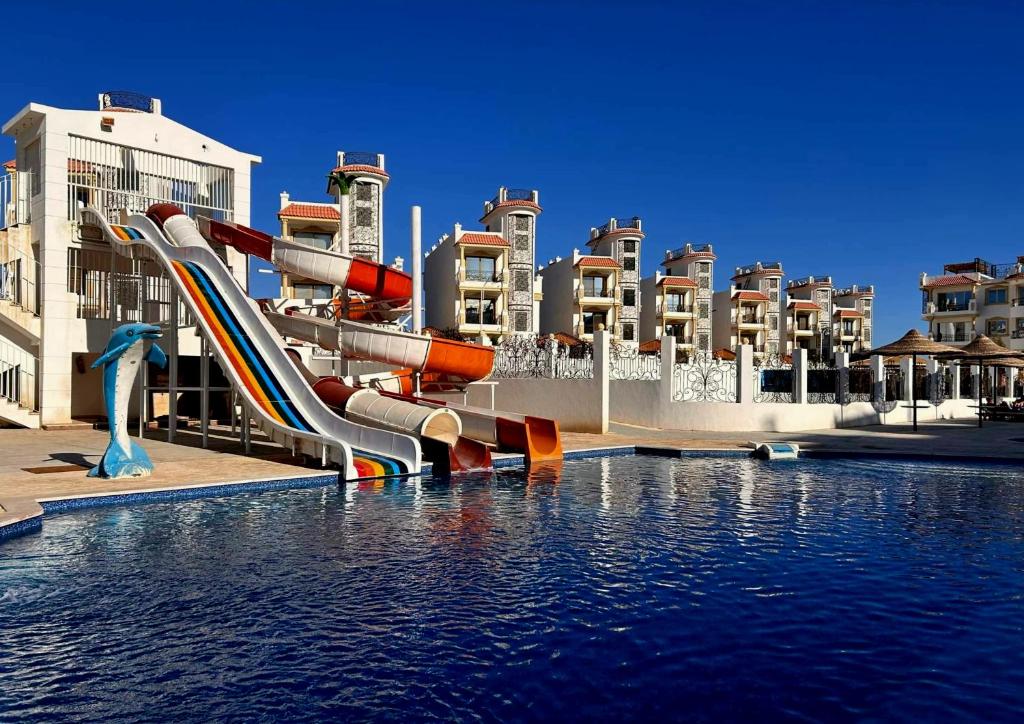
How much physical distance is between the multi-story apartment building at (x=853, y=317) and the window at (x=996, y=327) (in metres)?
13.7

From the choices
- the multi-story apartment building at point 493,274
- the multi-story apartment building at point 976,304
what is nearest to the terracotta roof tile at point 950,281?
the multi-story apartment building at point 976,304

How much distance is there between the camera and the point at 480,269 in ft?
177

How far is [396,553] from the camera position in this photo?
9234 mm

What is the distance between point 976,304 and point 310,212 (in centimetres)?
5842

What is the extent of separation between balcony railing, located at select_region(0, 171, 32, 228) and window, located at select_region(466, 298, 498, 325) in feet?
103

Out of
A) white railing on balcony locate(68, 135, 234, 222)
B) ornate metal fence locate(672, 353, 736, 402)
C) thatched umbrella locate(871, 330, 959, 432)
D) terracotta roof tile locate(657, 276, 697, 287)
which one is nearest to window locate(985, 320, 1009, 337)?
terracotta roof tile locate(657, 276, 697, 287)

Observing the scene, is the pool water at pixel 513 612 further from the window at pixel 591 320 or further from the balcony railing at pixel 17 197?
the window at pixel 591 320

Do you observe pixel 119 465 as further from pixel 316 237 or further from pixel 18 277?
pixel 316 237

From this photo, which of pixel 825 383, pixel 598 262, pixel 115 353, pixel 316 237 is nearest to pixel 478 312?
pixel 598 262

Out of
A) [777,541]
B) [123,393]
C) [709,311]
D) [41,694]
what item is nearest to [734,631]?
[777,541]

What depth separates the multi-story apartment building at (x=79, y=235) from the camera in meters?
23.1

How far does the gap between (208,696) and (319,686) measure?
2.54 ft

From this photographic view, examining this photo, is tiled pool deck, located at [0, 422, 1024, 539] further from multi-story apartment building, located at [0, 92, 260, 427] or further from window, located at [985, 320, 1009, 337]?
window, located at [985, 320, 1009, 337]

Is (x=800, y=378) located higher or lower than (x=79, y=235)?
lower
